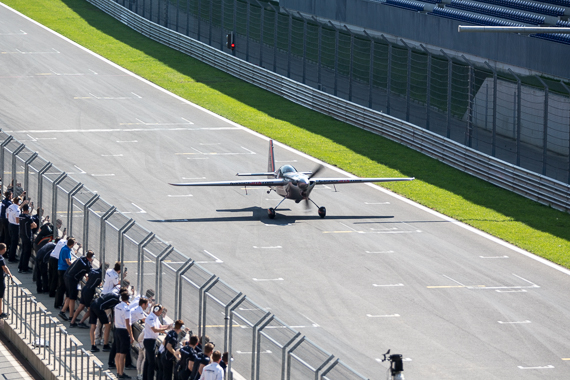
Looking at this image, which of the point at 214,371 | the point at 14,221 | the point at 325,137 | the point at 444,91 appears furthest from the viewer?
the point at 325,137

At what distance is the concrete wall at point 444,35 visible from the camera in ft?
130

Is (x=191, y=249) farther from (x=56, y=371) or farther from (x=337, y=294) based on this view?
(x=56, y=371)

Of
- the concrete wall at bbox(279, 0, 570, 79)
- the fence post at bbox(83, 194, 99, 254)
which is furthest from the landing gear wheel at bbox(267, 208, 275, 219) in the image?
the concrete wall at bbox(279, 0, 570, 79)

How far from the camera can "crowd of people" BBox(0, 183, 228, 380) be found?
1517 centimetres

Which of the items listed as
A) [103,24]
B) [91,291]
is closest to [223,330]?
[91,291]

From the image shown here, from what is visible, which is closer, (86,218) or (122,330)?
(122,330)

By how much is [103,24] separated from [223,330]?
48.9m

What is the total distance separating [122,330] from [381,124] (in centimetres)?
2601

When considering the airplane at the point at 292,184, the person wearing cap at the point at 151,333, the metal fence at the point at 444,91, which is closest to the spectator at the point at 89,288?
the person wearing cap at the point at 151,333

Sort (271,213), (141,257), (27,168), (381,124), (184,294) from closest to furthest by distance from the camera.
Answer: (184,294) → (141,257) → (27,168) → (271,213) → (381,124)

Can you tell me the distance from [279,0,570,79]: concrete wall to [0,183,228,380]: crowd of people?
2367 cm

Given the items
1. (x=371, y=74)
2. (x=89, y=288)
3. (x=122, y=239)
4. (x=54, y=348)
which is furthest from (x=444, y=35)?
(x=54, y=348)

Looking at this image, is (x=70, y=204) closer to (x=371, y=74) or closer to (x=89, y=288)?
(x=89, y=288)

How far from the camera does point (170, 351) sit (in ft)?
51.1
